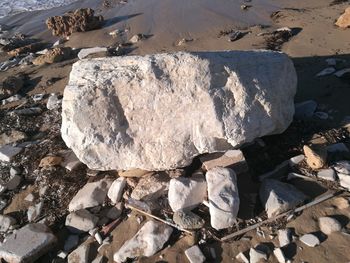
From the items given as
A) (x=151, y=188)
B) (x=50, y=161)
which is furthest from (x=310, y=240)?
(x=50, y=161)

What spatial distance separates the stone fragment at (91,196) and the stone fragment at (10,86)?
3.60m

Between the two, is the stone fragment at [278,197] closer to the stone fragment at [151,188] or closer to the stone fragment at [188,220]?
the stone fragment at [188,220]

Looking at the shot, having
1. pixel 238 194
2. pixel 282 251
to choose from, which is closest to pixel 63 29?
pixel 238 194

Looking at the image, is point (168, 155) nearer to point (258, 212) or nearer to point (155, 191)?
point (155, 191)

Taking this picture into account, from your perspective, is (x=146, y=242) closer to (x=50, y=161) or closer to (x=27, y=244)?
(x=27, y=244)

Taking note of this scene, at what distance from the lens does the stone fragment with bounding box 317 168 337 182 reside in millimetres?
4516

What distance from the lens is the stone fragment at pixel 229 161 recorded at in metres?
4.55

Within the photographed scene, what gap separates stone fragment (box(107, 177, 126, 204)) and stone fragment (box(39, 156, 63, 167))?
3.23 feet

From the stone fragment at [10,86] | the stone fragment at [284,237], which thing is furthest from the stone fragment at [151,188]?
the stone fragment at [10,86]

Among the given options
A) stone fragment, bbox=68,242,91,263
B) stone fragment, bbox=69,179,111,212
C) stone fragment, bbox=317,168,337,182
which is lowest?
stone fragment, bbox=68,242,91,263

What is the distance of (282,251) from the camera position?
12.9 ft

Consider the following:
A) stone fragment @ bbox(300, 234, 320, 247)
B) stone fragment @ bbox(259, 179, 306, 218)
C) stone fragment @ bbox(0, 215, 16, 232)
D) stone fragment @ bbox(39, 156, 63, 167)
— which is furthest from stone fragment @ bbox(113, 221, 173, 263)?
stone fragment @ bbox(39, 156, 63, 167)

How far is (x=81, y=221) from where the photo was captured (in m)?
4.58

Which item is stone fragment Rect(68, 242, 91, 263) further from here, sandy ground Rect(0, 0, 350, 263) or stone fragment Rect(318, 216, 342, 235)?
stone fragment Rect(318, 216, 342, 235)
